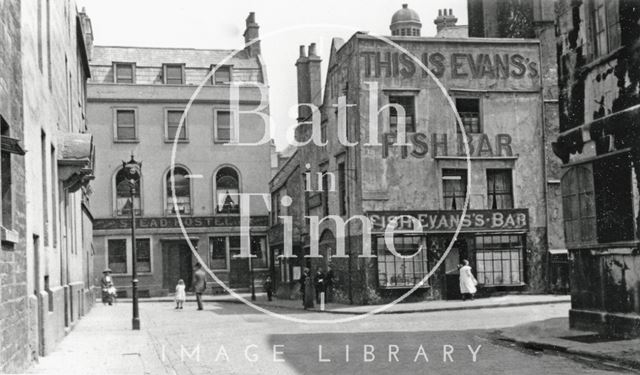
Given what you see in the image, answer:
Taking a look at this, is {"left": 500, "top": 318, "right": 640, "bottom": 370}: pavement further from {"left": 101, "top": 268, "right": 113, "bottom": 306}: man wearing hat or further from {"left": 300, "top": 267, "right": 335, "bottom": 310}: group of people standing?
{"left": 101, "top": 268, "right": 113, "bottom": 306}: man wearing hat

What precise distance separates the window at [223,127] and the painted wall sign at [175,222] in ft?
14.7

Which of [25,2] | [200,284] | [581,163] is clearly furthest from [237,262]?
[25,2]

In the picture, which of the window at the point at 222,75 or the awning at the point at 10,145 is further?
the window at the point at 222,75

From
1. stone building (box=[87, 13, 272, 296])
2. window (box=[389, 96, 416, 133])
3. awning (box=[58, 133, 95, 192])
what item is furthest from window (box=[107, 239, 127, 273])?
awning (box=[58, 133, 95, 192])

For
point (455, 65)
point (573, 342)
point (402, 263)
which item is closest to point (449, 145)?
point (455, 65)

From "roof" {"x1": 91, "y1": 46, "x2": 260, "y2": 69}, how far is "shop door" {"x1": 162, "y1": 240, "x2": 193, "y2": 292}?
34.2 feet

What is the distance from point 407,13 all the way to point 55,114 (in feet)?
151

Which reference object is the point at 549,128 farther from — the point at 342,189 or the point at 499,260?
the point at 342,189

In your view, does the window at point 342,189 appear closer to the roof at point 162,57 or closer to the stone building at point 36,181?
the stone building at point 36,181

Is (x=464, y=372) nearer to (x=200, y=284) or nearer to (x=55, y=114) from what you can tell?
(x=55, y=114)

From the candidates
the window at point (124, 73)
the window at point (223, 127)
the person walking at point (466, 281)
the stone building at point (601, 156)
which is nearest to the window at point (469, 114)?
the person walking at point (466, 281)

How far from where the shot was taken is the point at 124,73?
153 ft

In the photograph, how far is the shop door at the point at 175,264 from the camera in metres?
44.7

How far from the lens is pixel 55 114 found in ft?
55.8
